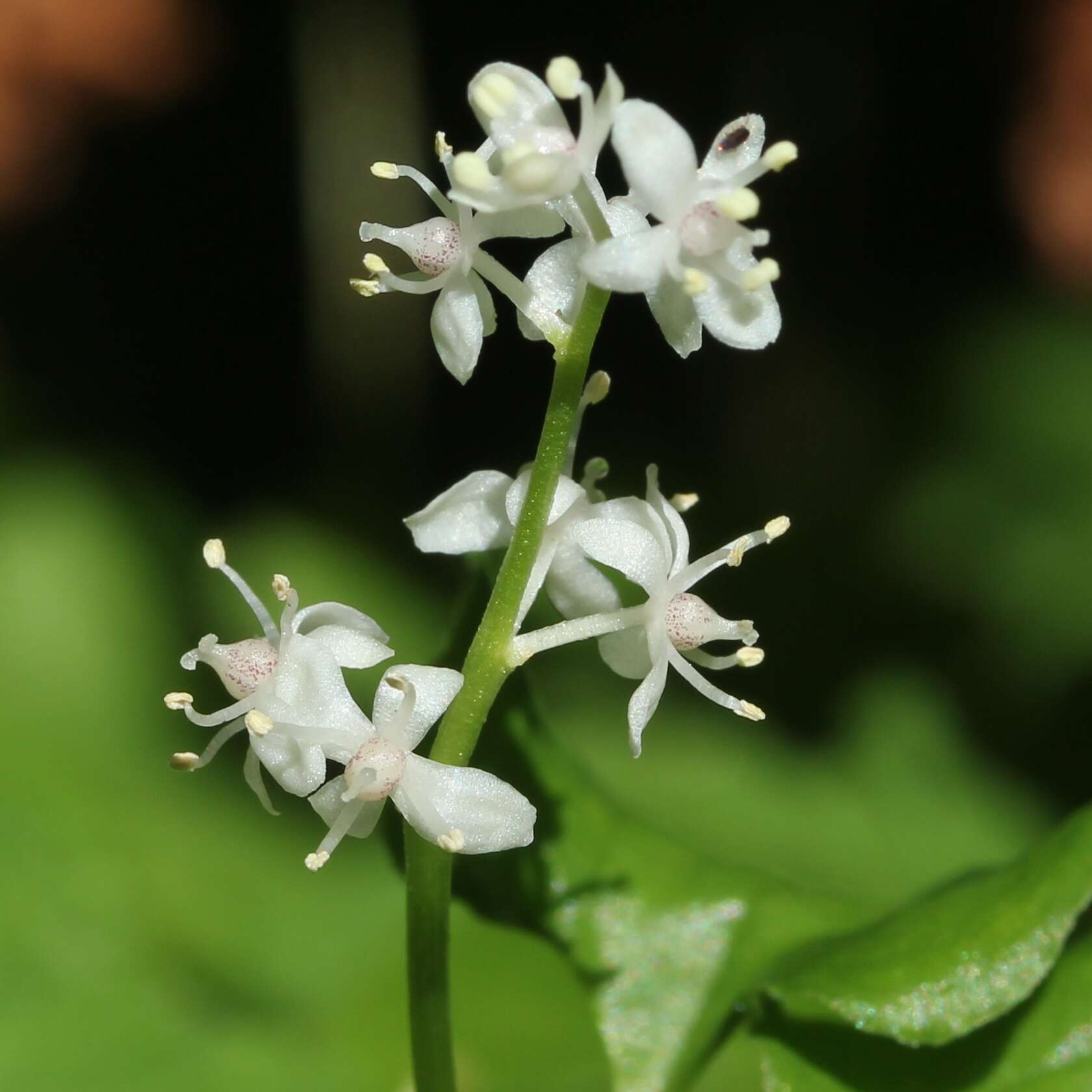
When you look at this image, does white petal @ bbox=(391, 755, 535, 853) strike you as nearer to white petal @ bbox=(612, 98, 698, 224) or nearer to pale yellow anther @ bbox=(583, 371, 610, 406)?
pale yellow anther @ bbox=(583, 371, 610, 406)

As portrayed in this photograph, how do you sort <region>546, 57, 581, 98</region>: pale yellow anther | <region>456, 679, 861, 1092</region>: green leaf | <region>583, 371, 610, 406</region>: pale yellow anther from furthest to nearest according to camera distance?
<region>456, 679, 861, 1092</region>: green leaf, <region>583, 371, 610, 406</region>: pale yellow anther, <region>546, 57, 581, 98</region>: pale yellow anther

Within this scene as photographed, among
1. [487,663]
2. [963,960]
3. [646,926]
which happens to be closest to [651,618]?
[487,663]

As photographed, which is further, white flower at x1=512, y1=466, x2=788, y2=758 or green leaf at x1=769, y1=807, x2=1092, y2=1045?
green leaf at x1=769, y1=807, x2=1092, y2=1045

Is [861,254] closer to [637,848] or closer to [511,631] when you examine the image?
[637,848]

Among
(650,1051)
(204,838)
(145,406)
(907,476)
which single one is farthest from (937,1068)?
(145,406)

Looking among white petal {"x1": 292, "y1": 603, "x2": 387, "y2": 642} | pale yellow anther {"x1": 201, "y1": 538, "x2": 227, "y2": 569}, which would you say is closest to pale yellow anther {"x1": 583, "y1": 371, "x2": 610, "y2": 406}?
white petal {"x1": 292, "y1": 603, "x2": 387, "y2": 642}

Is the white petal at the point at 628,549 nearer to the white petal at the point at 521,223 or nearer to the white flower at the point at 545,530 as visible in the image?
the white flower at the point at 545,530

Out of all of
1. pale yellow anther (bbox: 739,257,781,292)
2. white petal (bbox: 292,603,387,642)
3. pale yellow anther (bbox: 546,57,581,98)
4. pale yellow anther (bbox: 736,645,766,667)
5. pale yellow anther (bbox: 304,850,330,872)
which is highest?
pale yellow anther (bbox: 546,57,581,98)
